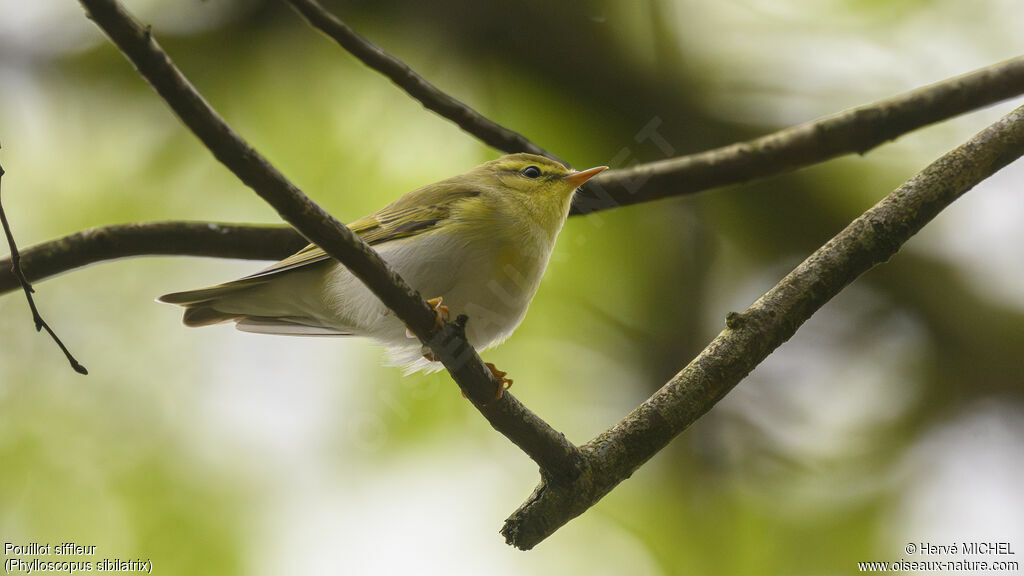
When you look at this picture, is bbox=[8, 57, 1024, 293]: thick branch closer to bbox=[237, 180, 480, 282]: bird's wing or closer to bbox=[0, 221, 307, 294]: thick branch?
bbox=[0, 221, 307, 294]: thick branch

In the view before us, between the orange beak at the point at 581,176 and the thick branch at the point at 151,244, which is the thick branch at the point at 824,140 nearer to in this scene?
the orange beak at the point at 581,176

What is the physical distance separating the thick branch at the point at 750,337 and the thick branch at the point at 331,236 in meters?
0.14

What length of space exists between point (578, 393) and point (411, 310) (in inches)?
174

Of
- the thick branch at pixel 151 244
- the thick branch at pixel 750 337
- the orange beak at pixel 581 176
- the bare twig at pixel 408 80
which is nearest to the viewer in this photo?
the thick branch at pixel 750 337

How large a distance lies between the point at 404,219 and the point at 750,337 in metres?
1.99

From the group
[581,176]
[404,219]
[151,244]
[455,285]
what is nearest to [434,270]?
[455,285]

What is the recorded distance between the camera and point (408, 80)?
4.54m

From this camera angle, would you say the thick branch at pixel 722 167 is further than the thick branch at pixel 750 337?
Yes

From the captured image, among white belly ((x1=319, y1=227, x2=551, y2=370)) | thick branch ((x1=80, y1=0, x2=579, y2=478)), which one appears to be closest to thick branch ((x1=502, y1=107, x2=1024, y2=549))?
thick branch ((x1=80, y1=0, x2=579, y2=478))

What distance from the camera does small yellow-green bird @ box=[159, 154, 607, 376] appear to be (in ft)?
12.9

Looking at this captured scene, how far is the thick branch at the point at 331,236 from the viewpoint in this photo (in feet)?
Result: 7.19

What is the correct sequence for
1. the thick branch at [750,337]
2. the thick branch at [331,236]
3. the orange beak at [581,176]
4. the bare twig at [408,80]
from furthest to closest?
1. the orange beak at [581,176]
2. the bare twig at [408,80]
3. the thick branch at [750,337]
4. the thick branch at [331,236]

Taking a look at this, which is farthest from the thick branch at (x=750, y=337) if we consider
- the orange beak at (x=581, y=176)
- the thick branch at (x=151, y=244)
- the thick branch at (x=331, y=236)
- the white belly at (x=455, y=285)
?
the thick branch at (x=151, y=244)

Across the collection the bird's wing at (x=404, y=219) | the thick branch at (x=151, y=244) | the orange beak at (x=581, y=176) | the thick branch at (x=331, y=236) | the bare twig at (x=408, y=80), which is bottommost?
the thick branch at (x=331, y=236)
